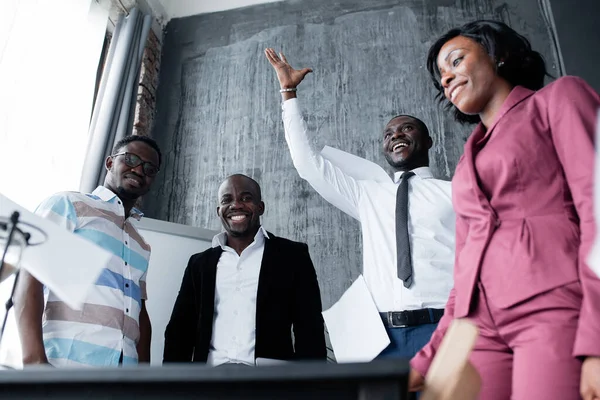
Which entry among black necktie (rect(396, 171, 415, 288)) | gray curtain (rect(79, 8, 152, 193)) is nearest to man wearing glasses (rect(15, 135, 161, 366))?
gray curtain (rect(79, 8, 152, 193))

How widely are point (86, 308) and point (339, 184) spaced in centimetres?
93

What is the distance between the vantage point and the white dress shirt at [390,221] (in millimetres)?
1507

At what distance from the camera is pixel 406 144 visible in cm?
190

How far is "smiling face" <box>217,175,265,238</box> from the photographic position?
1884mm

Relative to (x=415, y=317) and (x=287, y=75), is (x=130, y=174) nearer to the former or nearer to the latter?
(x=287, y=75)

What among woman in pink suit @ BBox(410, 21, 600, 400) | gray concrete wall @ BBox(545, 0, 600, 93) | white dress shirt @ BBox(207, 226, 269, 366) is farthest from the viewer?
gray concrete wall @ BBox(545, 0, 600, 93)

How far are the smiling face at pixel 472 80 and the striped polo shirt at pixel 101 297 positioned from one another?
3.60 ft

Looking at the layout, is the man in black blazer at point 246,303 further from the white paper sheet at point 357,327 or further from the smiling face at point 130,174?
the smiling face at point 130,174

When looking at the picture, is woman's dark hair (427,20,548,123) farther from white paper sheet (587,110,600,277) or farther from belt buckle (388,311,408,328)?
belt buckle (388,311,408,328)

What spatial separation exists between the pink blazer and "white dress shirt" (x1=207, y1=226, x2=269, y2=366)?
0.83m

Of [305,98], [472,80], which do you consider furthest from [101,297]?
[305,98]

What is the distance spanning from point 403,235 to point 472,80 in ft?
2.11

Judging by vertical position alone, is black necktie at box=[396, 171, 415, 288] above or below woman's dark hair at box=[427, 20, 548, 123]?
below

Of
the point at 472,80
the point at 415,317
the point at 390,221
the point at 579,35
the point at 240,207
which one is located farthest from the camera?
the point at 579,35
